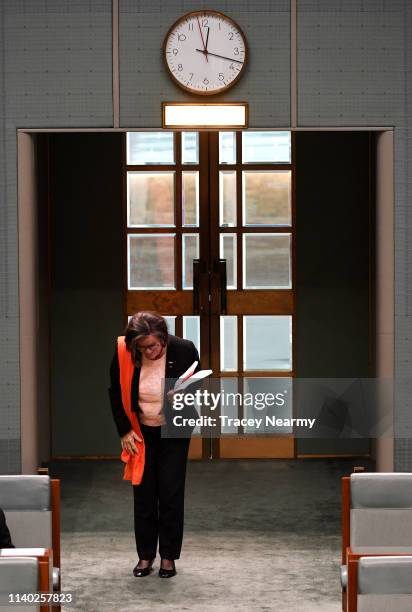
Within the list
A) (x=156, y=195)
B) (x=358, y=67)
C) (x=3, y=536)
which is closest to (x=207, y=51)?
(x=358, y=67)

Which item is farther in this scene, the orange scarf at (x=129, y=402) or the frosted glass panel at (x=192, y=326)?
the frosted glass panel at (x=192, y=326)

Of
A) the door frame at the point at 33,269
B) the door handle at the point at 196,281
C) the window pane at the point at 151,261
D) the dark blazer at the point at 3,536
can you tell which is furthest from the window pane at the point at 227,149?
the dark blazer at the point at 3,536

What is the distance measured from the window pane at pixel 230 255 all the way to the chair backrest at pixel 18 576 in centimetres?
Result: 483

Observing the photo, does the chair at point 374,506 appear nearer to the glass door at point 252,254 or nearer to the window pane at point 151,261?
the glass door at point 252,254

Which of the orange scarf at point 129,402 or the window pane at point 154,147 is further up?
the window pane at point 154,147

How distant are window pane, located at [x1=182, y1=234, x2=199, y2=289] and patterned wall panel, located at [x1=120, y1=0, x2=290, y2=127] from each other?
2448 millimetres

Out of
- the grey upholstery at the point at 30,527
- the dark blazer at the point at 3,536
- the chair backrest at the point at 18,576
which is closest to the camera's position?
the chair backrest at the point at 18,576

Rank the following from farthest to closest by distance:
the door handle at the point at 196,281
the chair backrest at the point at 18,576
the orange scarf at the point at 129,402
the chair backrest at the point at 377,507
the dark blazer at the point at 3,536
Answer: the door handle at the point at 196,281 < the orange scarf at the point at 129,402 < the chair backrest at the point at 377,507 < the dark blazer at the point at 3,536 < the chair backrest at the point at 18,576

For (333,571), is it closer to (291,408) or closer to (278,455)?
(291,408)

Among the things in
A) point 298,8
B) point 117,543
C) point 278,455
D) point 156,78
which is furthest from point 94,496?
point 298,8

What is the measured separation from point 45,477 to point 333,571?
1.79 meters

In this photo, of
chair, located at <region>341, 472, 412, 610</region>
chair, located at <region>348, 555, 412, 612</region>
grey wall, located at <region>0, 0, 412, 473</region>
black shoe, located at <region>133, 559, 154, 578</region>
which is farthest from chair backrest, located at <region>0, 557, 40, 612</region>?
A: grey wall, located at <region>0, 0, 412, 473</region>

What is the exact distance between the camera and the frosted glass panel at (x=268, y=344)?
8.73 m

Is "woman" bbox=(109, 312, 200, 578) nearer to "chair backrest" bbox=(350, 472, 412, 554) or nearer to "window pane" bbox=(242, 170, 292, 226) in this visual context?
"chair backrest" bbox=(350, 472, 412, 554)
